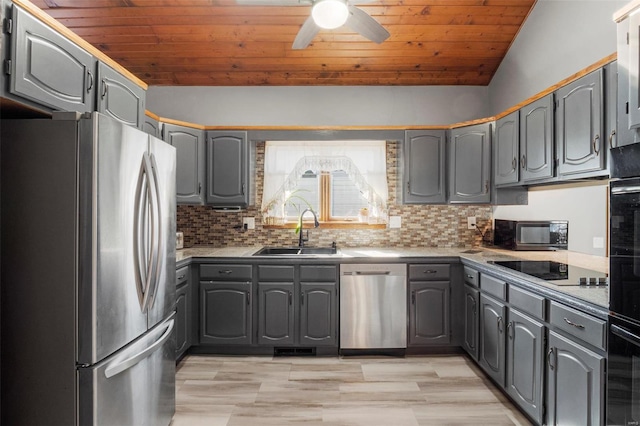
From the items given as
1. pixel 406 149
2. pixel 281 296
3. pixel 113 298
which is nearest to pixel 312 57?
pixel 406 149

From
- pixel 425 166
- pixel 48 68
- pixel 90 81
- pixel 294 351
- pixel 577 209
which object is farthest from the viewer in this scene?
pixel 425 166

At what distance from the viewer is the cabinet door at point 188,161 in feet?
11.2

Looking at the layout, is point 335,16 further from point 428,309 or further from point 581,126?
point 428,309

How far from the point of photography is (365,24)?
228cm

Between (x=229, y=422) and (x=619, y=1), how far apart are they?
358cm

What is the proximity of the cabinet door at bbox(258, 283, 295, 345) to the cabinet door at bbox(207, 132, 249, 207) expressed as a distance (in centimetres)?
91

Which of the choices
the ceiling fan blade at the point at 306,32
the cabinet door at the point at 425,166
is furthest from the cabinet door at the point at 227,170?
the cabinet door at the point at 425,166

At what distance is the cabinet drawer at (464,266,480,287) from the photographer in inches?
114

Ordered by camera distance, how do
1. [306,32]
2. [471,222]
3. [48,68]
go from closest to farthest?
Result: [48,68]
[306,32]
[471,222]

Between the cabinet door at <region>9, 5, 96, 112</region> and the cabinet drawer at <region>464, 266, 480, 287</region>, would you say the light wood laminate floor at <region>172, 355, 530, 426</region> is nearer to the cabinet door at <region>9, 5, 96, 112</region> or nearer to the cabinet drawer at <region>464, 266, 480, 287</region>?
the cabinet drawer at <region>464, 266, 480, 287</region>

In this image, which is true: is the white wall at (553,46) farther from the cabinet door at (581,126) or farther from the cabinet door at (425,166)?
the cabinet door at (425,166)

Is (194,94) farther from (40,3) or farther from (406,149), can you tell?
(406,149)

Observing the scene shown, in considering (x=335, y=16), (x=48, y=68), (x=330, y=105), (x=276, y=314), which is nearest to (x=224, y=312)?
(x=276, y=314)

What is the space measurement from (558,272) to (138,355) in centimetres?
239
